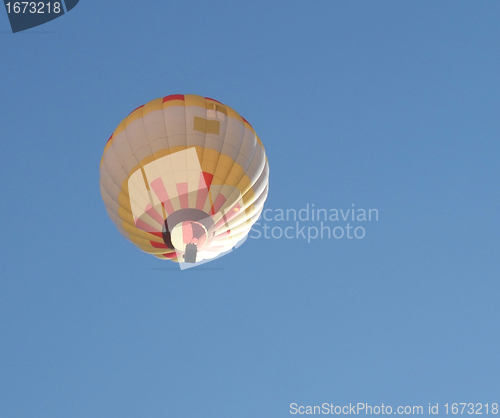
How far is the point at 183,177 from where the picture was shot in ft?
54.9

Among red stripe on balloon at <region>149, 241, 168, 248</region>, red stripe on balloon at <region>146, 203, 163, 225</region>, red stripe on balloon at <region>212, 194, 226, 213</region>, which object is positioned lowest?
red stripe on balloon at <region>149, 241, 168, 248</region>

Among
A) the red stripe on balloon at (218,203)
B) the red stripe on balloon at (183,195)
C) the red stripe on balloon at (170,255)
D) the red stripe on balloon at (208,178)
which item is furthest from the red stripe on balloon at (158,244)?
the red stripe on balloon at (208,178)

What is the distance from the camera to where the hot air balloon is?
16.8m

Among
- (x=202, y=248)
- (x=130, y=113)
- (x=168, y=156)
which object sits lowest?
(x=202, y=248)

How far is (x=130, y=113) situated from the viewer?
59.4 ft

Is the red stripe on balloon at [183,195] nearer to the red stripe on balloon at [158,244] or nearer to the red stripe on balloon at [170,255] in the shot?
the red stripe on balloon at [158,244]

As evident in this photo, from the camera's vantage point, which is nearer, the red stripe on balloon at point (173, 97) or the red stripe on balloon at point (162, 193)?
the red stripe on balloon at point (162, 193)

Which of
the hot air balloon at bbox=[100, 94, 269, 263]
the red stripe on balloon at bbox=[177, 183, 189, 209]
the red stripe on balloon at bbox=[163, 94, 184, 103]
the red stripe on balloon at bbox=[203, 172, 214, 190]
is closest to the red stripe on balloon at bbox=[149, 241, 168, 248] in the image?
the hot air balloon at bbox=[100, 94, 269, 263]

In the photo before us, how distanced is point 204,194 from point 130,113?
9.32 feet

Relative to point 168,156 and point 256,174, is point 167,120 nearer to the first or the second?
point 168,156

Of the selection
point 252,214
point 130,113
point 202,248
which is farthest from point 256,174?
point 130,113

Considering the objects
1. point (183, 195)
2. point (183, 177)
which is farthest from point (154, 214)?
point (183, 177)

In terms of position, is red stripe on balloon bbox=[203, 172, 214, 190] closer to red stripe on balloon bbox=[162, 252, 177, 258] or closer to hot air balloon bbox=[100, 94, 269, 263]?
hot air balloon bbox=[100, 94, 269, 263]

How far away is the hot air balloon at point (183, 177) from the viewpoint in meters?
16.8
